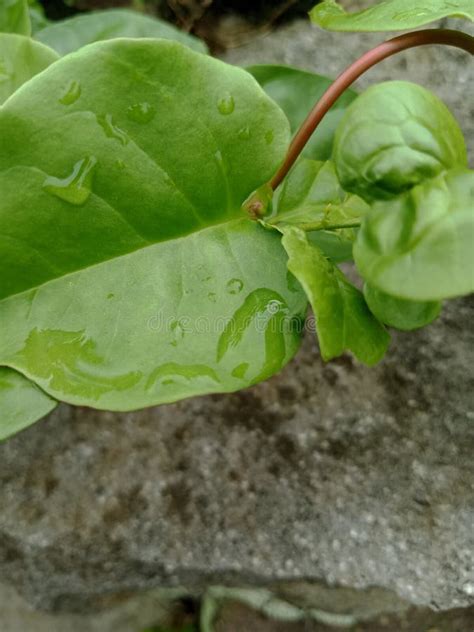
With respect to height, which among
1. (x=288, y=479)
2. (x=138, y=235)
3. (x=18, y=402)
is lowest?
(x=288, y=479)

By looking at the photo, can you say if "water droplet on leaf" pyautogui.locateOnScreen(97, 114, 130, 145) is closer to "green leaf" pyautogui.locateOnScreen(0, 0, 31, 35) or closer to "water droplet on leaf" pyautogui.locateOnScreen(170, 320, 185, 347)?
"water droplet on leaf" pyautogui.locateOnScreen(170, 320, 185, 347)

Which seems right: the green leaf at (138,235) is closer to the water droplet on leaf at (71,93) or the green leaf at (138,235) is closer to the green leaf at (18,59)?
the water droplet on leaf at (71,93)

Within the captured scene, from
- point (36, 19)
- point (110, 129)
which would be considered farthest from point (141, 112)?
point (36, 19)

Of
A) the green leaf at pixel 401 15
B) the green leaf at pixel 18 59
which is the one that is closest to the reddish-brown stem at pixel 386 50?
the green leaf at pixel 401 15

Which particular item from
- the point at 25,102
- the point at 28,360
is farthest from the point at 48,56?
the point at 28,360

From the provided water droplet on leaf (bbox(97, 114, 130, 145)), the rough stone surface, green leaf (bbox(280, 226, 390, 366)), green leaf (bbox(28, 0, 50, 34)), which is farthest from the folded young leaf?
green leaf (bbox(28, 0, 50, 34))

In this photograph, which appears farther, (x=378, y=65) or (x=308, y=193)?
(x=378, y=65)

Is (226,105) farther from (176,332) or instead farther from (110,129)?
(176,332)
